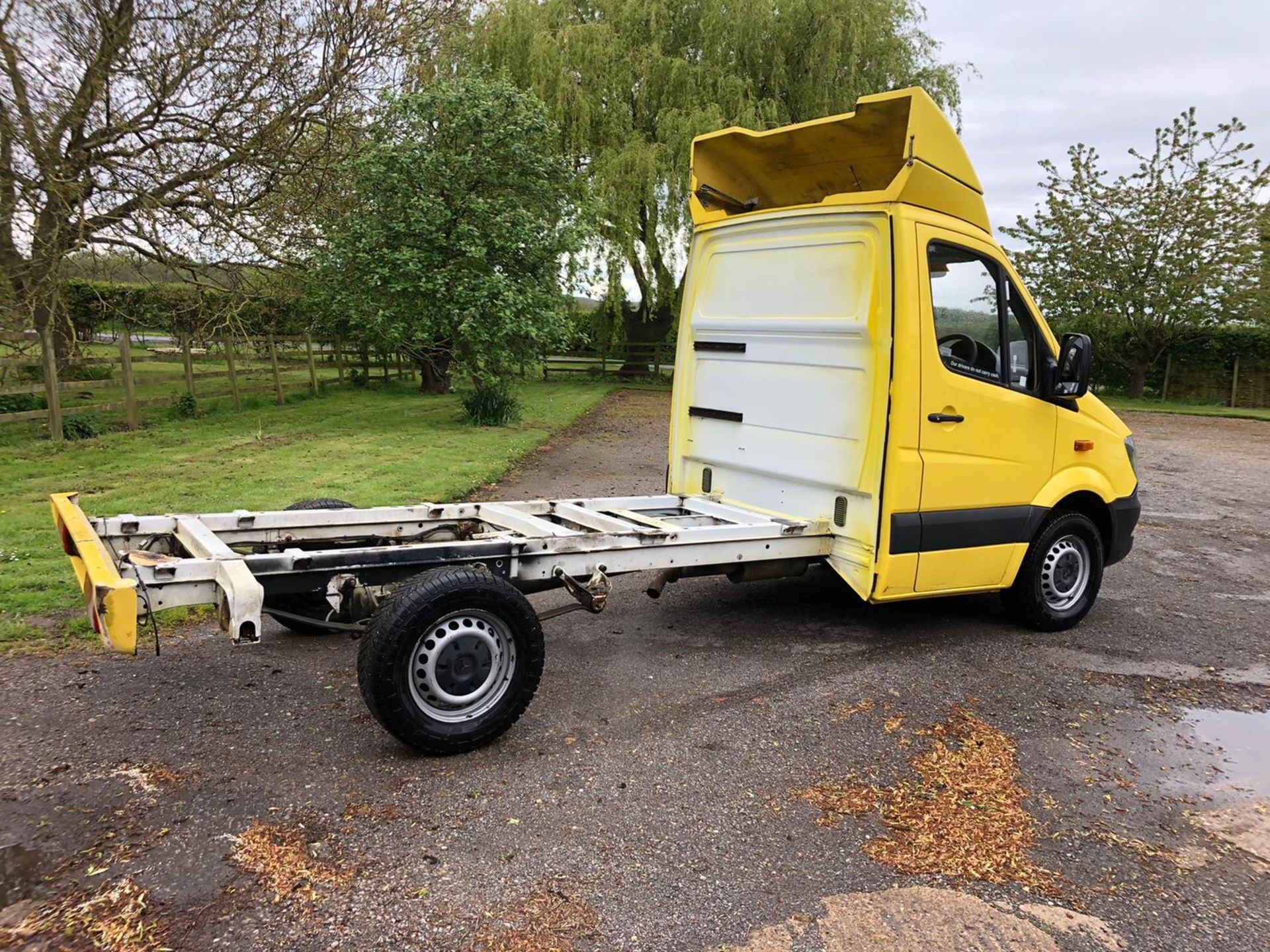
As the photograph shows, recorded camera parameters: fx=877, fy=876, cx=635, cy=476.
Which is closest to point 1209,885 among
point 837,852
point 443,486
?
point 837,852

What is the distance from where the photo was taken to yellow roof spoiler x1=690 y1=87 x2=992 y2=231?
4.71 m

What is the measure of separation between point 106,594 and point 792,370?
3.79m

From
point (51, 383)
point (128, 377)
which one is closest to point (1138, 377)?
point (128, 377)

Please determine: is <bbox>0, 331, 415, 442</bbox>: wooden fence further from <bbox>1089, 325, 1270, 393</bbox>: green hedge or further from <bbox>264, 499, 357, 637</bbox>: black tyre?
<bbox>1089, 325, 1270, 393</bbox>: green hedge

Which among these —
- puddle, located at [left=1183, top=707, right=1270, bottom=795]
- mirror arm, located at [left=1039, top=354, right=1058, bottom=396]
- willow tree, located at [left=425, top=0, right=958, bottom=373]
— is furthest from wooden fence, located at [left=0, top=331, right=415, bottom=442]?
puddle, located at [left=1183, top=707, right=1270, bottom=795]

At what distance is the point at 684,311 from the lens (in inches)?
243

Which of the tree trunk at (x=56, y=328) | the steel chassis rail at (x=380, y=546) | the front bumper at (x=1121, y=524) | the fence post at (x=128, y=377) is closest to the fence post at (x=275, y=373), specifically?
the fence post at (x=128, y=377)

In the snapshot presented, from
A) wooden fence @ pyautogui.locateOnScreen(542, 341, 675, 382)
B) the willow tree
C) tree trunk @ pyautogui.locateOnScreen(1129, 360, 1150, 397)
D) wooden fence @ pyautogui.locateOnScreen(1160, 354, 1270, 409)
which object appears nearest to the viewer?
the willow tree

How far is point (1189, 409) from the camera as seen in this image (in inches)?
990

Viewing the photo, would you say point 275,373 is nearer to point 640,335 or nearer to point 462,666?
point 640,335

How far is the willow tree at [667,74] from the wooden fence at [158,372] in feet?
23.7

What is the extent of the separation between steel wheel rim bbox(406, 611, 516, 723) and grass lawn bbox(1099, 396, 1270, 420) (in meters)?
25.2

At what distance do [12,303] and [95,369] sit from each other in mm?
5517

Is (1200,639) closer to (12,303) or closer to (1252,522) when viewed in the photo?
(1252,522)
